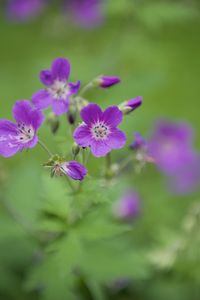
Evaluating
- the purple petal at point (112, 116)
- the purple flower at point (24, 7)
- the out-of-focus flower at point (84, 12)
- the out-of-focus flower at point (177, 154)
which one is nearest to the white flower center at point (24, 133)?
the purple petal at point (112, 116)

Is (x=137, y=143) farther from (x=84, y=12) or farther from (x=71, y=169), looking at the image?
(x=84, y=12)

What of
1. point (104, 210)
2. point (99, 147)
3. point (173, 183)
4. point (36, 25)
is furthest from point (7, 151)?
point (36, 25)

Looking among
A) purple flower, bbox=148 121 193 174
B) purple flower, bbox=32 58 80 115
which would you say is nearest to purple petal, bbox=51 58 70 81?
purple flower, bbox=32 58 80 115

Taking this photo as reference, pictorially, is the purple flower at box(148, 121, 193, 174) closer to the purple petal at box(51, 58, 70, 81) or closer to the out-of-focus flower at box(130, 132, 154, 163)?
the out-of-focus flower at box(130, 132, 154, 163)

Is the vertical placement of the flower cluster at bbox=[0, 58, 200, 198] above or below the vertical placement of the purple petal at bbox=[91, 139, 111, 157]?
above

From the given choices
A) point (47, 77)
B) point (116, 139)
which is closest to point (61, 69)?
point (47, 77)

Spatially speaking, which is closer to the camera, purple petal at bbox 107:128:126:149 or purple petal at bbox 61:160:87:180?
purple petal at bbox 61:160:87:180

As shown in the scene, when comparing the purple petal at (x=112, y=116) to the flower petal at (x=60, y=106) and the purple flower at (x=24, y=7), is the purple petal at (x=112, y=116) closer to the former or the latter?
the flower petal at (x=60, y=106)
